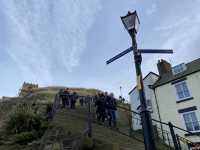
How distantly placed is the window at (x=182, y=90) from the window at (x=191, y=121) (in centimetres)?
168

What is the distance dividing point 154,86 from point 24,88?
2263 cm

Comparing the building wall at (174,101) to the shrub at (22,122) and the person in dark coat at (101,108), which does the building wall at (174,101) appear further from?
the shrub at (22,122)

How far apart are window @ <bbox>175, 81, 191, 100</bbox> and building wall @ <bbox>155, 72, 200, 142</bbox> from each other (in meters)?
0.35

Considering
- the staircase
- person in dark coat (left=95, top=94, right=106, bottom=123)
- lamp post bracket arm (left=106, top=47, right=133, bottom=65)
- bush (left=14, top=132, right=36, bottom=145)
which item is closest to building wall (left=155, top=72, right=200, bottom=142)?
person in dark coat (left=95, top=94, right=106, bottom=123)

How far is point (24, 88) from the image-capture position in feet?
124

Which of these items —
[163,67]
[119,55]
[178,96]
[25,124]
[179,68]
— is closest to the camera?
[119,55]

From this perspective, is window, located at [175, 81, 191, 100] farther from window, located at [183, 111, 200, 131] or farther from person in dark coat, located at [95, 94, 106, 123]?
person in dark coat, located at [95, 94, 106, 123]

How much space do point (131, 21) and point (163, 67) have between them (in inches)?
907

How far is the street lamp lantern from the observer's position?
5.07 m

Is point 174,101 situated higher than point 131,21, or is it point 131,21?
point 174,101

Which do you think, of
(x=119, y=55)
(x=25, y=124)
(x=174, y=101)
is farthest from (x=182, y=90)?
(x=119, y=55)

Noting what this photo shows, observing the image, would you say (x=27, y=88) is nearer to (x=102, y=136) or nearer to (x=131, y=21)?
(x=102, y=136)

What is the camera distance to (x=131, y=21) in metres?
5.11

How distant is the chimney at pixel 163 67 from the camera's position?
88.1 feet
